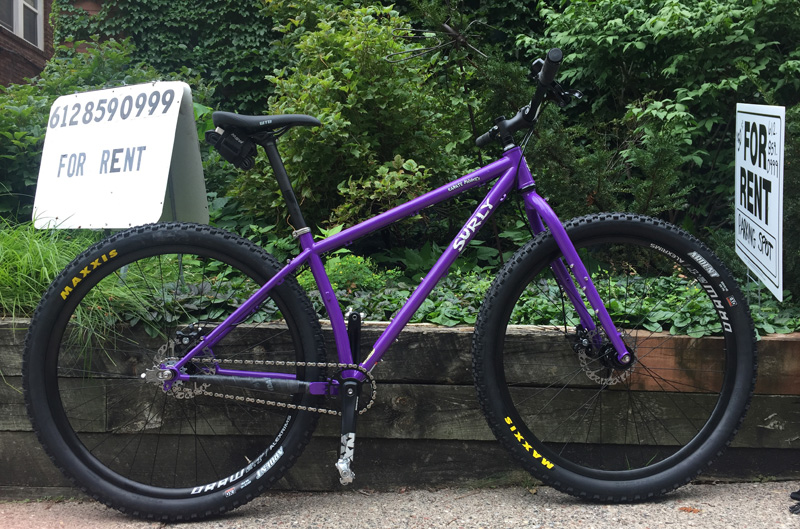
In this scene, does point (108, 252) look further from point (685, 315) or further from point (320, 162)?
point (685, 315)

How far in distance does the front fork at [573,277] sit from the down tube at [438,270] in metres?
0.11

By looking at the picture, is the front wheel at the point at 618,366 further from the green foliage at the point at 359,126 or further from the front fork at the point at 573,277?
the green foliage at the point at 359,126

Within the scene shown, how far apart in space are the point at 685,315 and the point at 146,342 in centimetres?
219

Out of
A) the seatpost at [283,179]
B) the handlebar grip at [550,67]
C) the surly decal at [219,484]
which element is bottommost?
the surly decal at [219,484]

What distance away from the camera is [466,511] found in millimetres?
2352

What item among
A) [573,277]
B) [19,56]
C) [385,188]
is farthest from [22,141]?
[19,56]

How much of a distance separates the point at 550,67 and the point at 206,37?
18.6ft

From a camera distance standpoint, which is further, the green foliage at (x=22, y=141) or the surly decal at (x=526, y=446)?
the green foliage at (x=22, y=141)

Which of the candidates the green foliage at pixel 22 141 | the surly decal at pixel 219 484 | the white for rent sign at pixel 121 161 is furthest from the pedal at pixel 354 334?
the green foliage at pixel 22 141

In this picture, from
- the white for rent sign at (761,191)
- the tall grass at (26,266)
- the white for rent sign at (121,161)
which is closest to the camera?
the white for rent sign at (761,191)

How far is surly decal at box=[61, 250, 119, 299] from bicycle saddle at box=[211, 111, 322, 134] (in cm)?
61

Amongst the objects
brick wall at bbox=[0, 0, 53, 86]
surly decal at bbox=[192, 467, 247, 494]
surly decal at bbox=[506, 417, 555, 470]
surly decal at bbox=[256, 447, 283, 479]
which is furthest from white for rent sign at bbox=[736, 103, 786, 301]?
brick wall at bbox=[0, 0, 53, 86]

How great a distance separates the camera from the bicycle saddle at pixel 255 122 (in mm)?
2270

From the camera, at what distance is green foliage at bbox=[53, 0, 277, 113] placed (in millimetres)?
6598
